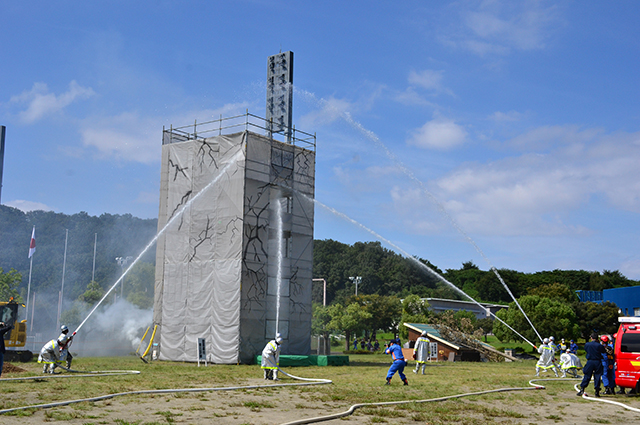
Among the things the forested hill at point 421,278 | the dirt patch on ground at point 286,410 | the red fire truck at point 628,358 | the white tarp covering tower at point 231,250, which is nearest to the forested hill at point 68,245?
the forested hill at point 421,278

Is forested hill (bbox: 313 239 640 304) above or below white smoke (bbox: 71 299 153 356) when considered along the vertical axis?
above

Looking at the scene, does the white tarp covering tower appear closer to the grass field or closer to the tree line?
the grass field

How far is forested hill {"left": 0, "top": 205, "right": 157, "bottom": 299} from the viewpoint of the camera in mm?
107500

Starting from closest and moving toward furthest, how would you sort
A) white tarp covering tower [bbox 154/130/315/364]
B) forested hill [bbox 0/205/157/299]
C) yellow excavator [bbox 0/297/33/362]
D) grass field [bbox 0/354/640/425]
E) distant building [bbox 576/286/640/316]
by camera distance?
grass field [bbox 0/354/640/425]
yellow excavator [bbox 0/297/33/362]
white tarp covering tower [bbox 154/130/315/364]
distant building [bbox 576/286/640/316]
forested hill [bbox 0/205/157/299]

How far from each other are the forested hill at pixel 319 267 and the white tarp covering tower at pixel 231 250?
65156 millimetres

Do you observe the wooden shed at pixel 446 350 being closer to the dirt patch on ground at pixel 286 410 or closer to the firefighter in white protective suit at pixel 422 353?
the firefighter in white protective suit at pixel 422 353

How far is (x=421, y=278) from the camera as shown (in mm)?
134250

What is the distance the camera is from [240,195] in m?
36.8

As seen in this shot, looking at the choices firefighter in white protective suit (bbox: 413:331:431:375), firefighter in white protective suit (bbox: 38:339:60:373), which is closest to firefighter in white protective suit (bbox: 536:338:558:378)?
firefighter in white protective suit (bbox: 413:331:431:375)

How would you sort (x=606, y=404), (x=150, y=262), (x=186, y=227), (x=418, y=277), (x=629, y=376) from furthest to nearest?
(x=418, y=277) → (x=150, y=262) → (x=186, y=227) → (x=629, y=376) → (x=606, y=404)

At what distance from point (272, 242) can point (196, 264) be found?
507cm

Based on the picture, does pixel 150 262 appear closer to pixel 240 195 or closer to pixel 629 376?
pixel 240 195

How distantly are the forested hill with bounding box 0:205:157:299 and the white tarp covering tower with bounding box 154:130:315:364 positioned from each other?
51.4 m

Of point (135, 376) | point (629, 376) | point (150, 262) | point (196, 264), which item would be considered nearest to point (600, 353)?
point (629, 376)
